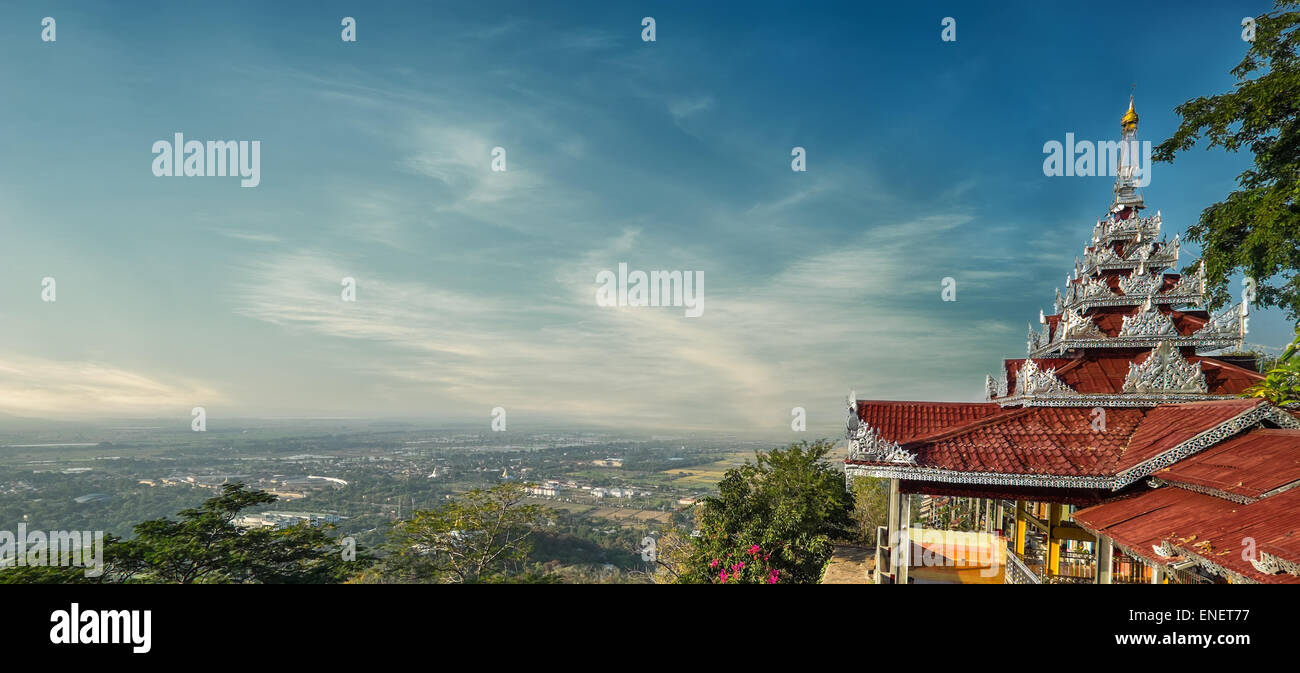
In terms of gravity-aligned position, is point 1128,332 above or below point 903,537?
above

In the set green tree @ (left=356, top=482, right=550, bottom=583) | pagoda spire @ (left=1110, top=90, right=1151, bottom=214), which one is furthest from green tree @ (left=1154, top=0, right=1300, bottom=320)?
green tree @ (left=356, top=482, right=550, bottom=583)

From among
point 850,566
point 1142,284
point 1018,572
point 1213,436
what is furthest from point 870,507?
point 1213,436

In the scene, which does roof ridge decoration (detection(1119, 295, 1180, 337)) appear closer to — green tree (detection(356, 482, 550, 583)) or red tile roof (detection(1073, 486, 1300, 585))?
red tile roof (detection(1073, 486, 1300, 585))

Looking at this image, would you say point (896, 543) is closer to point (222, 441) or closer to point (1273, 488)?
point (1273, 488)

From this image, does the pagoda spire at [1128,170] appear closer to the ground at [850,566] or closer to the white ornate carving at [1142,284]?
the white ornate carving at [1142,284]

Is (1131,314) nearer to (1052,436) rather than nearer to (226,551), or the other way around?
(1052,436)
